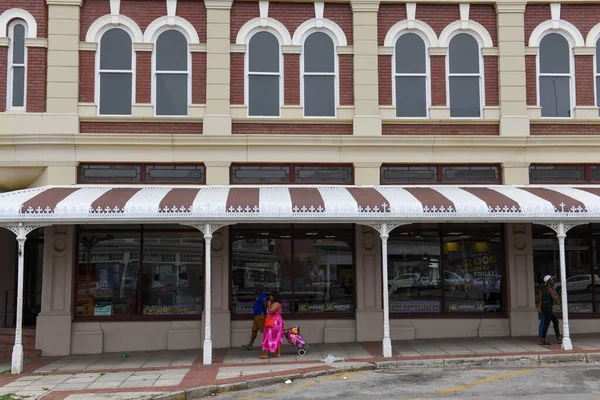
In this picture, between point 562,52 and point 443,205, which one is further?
point 562,52

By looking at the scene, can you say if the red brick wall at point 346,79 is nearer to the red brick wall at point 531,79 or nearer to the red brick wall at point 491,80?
the red brick wall at point 491,80

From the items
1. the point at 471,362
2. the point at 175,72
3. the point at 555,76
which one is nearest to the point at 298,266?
the point at 471,362

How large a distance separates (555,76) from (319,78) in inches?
234

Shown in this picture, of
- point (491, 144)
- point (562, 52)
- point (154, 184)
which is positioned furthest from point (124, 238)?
point (562, 52)

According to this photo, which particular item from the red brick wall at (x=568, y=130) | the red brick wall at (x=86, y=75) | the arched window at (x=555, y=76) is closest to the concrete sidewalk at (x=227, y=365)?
the red brick wall at (x=568, y=130)

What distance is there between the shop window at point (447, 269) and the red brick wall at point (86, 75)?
8.10m

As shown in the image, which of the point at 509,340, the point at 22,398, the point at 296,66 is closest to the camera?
the point at 22,398

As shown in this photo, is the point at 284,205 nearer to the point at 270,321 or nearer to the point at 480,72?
the point at 270,321

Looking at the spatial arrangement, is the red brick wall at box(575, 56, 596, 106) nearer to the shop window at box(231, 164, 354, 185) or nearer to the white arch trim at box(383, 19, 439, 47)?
the white arch trim at box(383, 19, 439, 47)

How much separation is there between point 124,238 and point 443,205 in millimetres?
7427

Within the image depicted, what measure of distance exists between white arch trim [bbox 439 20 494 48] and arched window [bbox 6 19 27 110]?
10.2 meters

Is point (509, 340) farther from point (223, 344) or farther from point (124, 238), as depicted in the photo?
point (124, 238)

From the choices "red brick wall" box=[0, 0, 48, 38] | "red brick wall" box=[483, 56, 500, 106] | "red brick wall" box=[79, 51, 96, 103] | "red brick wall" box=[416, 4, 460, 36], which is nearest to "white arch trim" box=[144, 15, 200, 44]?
"red brick wall" box=[79, 51, 96, 103]

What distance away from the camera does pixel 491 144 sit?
14.2 m
